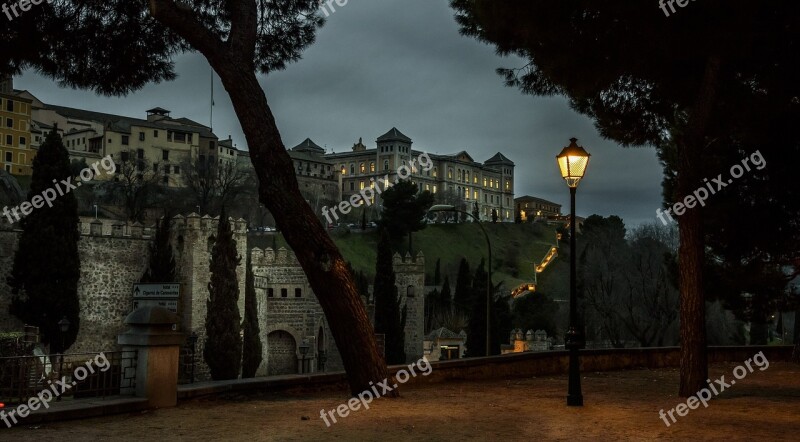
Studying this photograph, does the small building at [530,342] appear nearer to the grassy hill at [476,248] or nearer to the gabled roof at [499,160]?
the grassy hill at [476,248]

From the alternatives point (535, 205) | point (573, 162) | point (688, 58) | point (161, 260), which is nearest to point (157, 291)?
point (161, 260)

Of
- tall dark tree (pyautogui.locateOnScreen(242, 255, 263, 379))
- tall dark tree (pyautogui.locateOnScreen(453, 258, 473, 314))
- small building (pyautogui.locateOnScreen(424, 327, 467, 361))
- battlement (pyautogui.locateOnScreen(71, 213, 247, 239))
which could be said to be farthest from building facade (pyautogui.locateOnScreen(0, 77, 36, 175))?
tall dark tree (pyautogui.locateOnScreen(242, 255, 263, 379))

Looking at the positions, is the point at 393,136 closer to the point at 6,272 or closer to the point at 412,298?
the point at 412,298

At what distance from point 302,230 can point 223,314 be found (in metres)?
21.1

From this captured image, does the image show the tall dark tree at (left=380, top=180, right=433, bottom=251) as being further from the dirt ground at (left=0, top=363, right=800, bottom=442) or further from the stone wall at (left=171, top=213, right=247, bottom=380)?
the dirt ground at (left=0, top=363, right=800, bottom=442)

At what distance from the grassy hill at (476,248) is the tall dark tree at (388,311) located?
22538 mm

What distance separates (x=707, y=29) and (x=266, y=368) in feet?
96.6

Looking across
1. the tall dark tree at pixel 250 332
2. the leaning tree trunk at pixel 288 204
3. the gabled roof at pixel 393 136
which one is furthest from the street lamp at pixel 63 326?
the gabled roof at pixel 393 136

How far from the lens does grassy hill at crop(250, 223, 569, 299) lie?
73356mm

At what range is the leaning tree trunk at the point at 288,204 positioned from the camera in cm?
943

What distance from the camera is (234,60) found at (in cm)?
968

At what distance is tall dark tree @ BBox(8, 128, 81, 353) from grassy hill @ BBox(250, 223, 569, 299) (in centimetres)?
3551

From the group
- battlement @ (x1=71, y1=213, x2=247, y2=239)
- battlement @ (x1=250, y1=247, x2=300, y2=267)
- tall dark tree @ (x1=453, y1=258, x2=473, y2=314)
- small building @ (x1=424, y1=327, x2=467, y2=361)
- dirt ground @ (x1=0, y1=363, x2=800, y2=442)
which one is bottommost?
small building @ (x1=424, y1=327, x2=467, y2=361)

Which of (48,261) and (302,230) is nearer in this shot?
(302,230)
